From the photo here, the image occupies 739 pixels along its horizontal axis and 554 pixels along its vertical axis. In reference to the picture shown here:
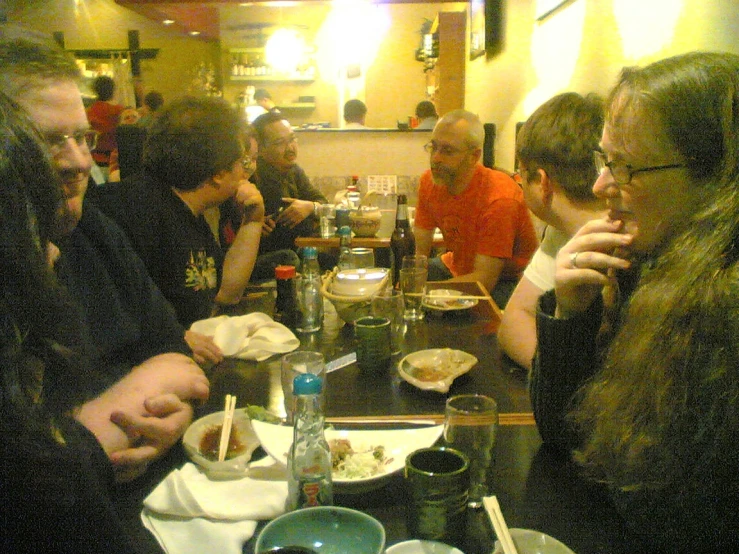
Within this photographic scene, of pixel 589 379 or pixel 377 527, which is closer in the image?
pixel 377 527

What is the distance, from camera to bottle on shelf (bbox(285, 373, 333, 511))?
30.8 inches

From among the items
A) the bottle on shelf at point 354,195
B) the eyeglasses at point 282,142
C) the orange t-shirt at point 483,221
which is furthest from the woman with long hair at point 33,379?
the eyeglasses at point 282,142

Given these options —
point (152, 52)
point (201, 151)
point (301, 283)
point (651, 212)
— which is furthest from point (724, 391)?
point (152, 52)

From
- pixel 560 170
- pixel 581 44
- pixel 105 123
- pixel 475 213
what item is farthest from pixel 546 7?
pixel 105 123

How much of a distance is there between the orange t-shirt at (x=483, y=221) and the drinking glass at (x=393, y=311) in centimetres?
124

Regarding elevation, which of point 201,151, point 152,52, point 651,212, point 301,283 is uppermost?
point 152,52

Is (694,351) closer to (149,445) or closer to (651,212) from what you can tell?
(651,212)

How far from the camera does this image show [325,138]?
5.38m

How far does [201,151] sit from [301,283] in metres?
0.66

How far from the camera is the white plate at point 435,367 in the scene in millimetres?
1278

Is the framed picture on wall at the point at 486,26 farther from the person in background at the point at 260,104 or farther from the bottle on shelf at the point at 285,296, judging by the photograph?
the person in background at the point at 260,104

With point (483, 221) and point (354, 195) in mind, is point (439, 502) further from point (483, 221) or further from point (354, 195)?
point (354, 195)

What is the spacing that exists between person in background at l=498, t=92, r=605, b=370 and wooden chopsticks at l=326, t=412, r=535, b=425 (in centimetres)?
44

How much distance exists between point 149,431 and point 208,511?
25 cm
